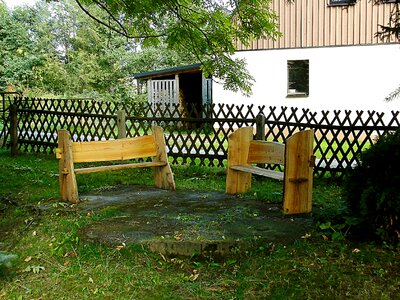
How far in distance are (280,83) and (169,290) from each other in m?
15.6

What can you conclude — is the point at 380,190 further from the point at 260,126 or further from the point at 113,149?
Result: the point at 260,126

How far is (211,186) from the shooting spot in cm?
769

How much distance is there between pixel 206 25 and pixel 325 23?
9657 mm

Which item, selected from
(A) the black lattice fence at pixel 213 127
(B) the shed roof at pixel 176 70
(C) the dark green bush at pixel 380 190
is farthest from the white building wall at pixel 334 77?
(C) the dark green bush at pixel 380 190

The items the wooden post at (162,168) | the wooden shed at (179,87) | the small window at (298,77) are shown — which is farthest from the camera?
the wooden shed at (179,87)

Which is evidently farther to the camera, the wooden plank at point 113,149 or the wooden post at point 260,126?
the wooden post at point 260,126

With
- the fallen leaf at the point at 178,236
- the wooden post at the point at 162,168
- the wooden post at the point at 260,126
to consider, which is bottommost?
the fallen leaf at the point at 178,236

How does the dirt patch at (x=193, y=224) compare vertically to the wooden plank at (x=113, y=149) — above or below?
below

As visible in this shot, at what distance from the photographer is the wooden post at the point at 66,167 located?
19.4 feet

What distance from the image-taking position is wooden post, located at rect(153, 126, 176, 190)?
22.3 ft

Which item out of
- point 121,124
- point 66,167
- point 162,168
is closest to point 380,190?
point 162,168

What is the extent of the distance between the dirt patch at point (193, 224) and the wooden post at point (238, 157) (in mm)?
250

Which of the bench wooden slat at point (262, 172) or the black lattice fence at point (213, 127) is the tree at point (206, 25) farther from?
the bench wooden slat at point (262, 172)

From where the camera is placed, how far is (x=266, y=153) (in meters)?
6.03
